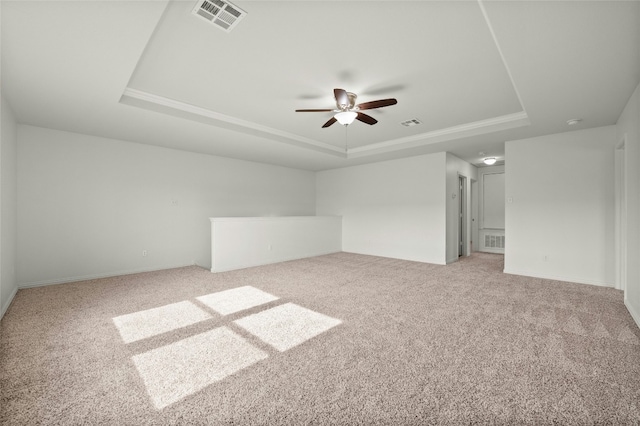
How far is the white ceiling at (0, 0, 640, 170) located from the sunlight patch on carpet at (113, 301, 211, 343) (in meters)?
2.49

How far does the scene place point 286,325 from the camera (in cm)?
275

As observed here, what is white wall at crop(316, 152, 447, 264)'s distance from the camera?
6133mm

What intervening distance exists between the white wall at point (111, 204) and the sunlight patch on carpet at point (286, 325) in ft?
11.4

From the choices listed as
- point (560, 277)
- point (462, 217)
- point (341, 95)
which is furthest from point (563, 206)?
point (341, 95)

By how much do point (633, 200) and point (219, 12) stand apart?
15.6 feet

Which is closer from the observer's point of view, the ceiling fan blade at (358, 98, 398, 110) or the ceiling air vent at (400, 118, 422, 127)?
the ceiling fan blade at (358, 98, 398, 110)

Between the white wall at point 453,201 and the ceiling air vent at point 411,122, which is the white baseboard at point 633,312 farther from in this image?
the ceiling air vent at point 411,122

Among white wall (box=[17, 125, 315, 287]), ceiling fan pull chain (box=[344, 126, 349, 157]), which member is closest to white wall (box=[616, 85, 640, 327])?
ceiling fan pull chain (box=[344, 126, 349, 157])

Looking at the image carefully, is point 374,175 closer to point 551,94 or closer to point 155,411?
point 551,94

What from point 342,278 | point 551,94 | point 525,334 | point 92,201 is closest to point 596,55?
point 551,94

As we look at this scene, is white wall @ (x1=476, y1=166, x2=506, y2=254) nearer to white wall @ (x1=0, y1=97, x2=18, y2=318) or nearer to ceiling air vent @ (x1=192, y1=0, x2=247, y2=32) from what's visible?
ceiling air vent @ (x1=192, y1=0, x2=247, y2=32)

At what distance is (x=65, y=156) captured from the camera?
14.5ft

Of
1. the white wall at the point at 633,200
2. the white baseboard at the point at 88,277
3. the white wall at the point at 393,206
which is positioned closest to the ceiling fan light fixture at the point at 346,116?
the white wall at the point at 633,200

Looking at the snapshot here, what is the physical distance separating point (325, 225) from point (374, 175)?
6.27 feet
